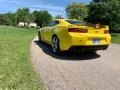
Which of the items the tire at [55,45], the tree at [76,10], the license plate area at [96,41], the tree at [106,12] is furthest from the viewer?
the tree at [76,10]

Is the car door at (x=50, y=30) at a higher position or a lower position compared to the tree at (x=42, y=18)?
higher

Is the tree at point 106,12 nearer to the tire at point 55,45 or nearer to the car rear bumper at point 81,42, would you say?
the tire at point 55,45

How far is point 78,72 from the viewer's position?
6.89 metres

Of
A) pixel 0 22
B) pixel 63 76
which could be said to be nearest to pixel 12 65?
pixel 63 76

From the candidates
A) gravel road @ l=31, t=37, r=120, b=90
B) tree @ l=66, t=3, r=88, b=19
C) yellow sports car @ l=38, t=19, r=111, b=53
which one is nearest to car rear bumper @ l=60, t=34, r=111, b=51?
yellow sports car @ l=38, t=19, r=111, b=53

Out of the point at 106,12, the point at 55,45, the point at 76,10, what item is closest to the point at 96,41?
the point at 55,45

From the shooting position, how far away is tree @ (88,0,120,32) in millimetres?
32219

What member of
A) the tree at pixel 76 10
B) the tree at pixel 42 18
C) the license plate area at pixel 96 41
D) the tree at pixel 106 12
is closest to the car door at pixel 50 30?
the license plate area at pixel 96 41

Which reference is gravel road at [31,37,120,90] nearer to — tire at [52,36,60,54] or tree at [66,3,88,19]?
tire at [52,36,60,54]

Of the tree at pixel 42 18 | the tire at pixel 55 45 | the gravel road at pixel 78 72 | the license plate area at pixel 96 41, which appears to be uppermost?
the license plate area at pixel 96 41

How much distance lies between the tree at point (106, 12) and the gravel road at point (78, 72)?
23806 millimetres

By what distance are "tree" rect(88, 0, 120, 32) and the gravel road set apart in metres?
23.8

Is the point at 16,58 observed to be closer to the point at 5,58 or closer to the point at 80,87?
the point at 5,58

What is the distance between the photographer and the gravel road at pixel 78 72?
224 inches
